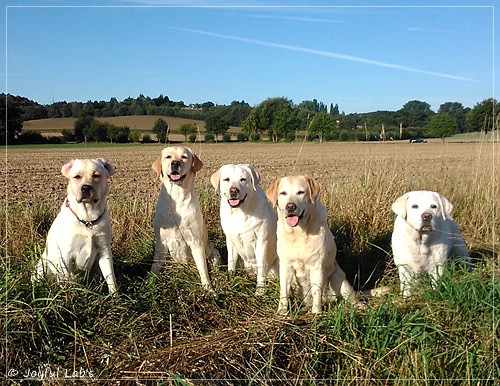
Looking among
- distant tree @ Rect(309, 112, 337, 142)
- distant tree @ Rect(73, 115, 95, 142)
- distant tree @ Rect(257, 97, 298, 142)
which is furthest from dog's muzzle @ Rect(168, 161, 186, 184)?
distant tree @ Rect(73, 115, 95, 142)

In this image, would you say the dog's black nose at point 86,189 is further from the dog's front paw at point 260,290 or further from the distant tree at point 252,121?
the distant tree at point 252,121

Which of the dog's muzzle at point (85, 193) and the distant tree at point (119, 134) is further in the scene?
the distant tree at point (119, 134)

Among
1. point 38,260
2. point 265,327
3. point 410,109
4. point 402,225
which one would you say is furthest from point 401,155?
point 38,260

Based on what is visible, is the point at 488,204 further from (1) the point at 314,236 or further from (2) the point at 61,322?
(2) the point at 61,322

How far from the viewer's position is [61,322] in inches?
138

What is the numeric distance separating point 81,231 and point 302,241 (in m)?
1.94

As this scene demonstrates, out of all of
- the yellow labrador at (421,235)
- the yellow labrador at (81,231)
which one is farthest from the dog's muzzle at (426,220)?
the yellow labrador at (81,231)

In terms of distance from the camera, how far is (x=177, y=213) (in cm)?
473

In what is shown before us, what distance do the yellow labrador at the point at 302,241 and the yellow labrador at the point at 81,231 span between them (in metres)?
1.53

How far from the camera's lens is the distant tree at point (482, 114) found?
750 centimetres

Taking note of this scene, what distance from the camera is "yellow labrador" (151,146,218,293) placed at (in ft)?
15.4

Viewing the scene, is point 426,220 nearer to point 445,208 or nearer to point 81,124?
point 445,208

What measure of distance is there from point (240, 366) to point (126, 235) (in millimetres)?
2821

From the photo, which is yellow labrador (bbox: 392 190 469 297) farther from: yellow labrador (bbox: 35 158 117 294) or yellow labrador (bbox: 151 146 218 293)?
yellow labrador (bbox: 35 158 117 294)
